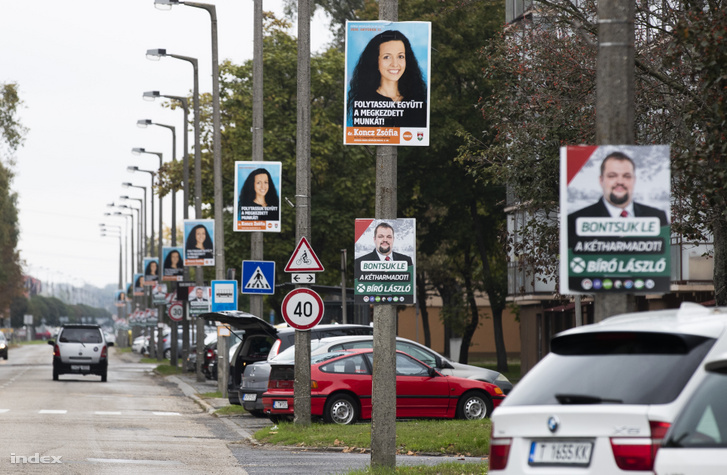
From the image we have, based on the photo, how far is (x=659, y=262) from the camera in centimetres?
754

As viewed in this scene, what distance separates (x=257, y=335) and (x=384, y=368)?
476 inches

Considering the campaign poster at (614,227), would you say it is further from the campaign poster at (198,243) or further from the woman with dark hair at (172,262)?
the woman with dark hair at (172,262)

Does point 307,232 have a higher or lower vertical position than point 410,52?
lower

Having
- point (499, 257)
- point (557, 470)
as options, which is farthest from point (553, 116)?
point (499, 257)

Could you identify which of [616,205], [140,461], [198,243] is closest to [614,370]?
[616,205]

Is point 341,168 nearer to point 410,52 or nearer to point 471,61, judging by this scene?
point 471,61

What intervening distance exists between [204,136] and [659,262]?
1888 inches

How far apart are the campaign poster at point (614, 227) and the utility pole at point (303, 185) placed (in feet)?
38.8

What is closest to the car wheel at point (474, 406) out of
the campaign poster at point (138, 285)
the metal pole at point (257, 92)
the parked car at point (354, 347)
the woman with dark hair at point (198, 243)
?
the parked car at point (354, 347)

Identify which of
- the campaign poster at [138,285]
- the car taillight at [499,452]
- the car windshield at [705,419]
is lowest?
the car taillight at [499,452]

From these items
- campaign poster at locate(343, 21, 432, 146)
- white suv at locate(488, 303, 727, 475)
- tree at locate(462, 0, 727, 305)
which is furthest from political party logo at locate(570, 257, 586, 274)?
campaign poster at locate(343, 21, 432, 146)

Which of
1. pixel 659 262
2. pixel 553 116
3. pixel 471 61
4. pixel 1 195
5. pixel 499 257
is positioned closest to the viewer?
pixel 659 262

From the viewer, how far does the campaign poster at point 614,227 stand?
7531mm

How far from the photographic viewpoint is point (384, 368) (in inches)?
526
